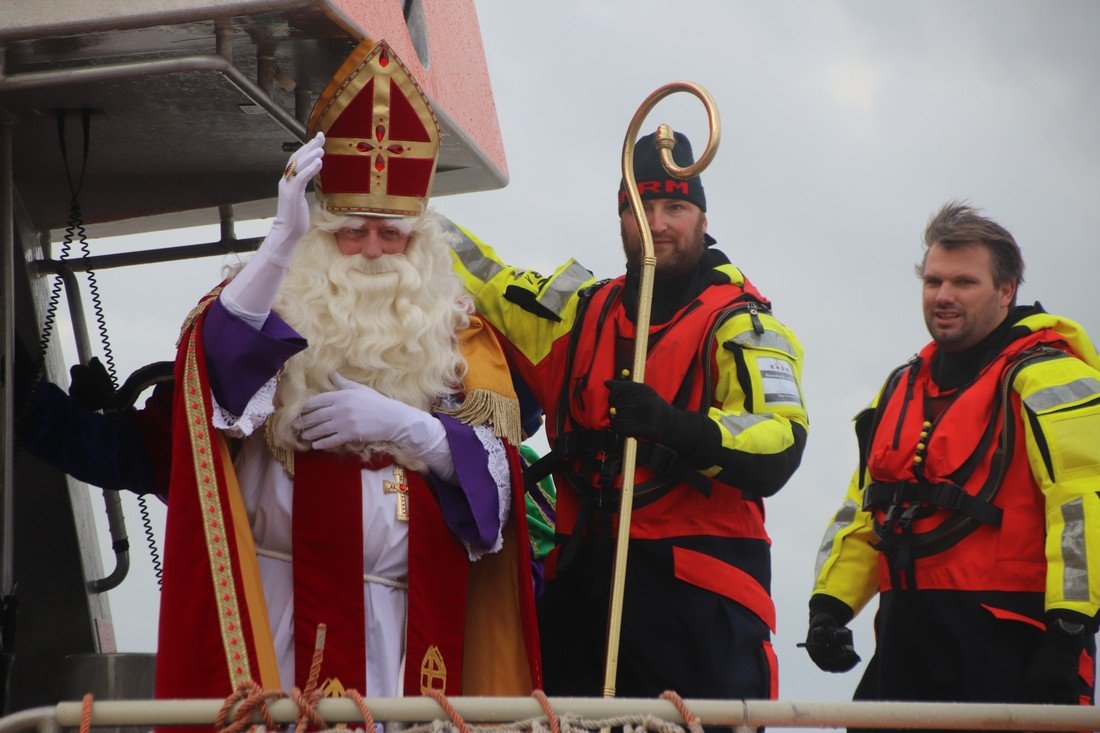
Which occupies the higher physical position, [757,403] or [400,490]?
[757,403]

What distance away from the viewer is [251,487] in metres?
3.76

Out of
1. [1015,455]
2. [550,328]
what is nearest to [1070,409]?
[1015,455]

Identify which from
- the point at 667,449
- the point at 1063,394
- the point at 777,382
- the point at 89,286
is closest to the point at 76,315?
the point at 89,286

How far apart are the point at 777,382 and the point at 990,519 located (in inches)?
27.0

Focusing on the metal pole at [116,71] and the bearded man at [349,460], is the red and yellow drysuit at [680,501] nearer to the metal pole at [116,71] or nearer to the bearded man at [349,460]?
the bearded man at [349,460]

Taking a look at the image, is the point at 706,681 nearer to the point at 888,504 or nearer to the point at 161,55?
the point at 888,504

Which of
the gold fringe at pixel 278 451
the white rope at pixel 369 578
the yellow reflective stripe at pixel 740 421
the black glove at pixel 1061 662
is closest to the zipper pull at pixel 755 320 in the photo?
the yellow reflective stripe at pixel 740 421

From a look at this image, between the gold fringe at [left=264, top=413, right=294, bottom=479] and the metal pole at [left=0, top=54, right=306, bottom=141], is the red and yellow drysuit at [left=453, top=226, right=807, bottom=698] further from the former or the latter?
the metal pole at [left=0, top=54, right=306, bottom=141]

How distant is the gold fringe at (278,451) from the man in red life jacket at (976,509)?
169 centimetres

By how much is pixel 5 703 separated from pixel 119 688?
66 centimetres

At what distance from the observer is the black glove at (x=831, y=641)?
179 inches

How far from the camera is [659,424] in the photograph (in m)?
4.03

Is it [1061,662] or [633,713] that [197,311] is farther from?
[1061,662]

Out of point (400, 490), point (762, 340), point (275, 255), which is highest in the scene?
point (275, 255)
